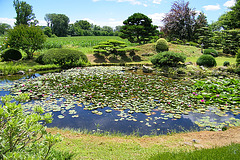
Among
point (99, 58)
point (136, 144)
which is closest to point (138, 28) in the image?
point (99, 58)

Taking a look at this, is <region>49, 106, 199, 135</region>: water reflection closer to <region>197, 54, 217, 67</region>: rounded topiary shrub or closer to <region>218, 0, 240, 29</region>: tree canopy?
<region>197, 54, 217, 67</region>: rounded topiary shrub

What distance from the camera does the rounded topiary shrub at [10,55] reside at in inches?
535

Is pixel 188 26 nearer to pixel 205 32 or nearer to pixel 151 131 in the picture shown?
pixel 205 32

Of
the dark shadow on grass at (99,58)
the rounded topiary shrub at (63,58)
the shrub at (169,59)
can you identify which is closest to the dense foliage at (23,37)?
the rounded topiary shrub at (63,58)

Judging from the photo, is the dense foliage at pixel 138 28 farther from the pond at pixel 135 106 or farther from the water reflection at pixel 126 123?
the water reflection at pixel 126 123

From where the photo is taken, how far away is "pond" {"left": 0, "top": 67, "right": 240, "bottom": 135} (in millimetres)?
4328

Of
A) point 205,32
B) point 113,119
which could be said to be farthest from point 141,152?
point 205,32

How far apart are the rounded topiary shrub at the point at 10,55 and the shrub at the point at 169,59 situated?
12004mm

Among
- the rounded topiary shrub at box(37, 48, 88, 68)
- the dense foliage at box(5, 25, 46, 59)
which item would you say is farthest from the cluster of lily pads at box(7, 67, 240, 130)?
the dense foliage at box(5, 25, 46, 59)

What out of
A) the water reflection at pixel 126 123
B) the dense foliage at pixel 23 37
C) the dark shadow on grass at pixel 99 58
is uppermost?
the dense foliage at pixel 23 37

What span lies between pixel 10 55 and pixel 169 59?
1343cm

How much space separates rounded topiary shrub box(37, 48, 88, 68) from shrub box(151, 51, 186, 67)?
6487 mm

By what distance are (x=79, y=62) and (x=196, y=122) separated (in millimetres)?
11509

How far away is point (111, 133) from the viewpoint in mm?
3912
